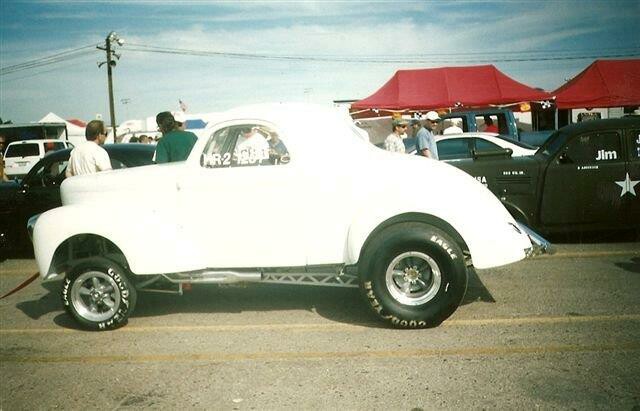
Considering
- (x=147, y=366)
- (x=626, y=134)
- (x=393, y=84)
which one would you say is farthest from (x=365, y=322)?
(x=393, y=84)

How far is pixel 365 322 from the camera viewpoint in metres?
5.21

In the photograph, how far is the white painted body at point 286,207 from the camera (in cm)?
489

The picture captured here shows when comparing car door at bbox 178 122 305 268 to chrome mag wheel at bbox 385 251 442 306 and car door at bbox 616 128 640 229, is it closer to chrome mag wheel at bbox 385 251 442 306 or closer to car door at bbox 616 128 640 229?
chrome mag wheel at bbox 385 251 442 306

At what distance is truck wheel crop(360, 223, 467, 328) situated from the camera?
4789 millimetres

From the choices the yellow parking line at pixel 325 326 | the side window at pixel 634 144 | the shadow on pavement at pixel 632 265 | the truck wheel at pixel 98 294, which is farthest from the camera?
the side window at pixel 634 144

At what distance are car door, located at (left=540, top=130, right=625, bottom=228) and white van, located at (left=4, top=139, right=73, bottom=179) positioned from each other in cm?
2107

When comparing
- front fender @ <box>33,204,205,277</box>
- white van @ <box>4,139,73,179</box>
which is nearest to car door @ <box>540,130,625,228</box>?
front fender @ <box>33,204,205,277</box>

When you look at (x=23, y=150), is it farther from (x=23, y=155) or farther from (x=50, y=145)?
(x=50, y=145)

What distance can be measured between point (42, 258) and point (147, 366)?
5.62ft

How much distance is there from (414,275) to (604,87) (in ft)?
59.8

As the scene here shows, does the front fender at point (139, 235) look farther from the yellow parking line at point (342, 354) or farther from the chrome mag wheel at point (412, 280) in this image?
the chrome mag wheel at point (412, 280)

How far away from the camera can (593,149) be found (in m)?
7.70

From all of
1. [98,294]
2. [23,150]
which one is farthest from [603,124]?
[23,150]

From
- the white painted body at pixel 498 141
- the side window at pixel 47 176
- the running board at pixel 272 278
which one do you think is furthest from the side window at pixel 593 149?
the side window at pixel 47 176
